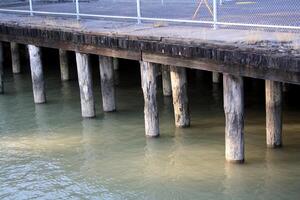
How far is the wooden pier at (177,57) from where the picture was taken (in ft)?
29.6

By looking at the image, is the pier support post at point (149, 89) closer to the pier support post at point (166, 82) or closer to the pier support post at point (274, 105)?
the pier support post at point (274, 105)

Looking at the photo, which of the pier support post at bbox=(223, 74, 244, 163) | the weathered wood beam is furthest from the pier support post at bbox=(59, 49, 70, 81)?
the pier support post at bbox=(223, 74, 244, 163)

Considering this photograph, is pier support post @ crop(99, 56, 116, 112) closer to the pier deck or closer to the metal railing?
the pier deck

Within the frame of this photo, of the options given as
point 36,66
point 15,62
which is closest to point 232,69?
point 36,66

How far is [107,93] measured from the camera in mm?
13352

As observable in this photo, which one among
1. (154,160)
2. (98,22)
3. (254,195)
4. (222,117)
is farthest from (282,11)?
(254,195)

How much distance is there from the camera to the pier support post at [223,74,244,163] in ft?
31.5

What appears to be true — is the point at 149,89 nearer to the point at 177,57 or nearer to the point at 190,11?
the point at 177,57

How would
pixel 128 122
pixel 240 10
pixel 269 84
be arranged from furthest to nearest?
pixel 240 10 → pixel 128 122 → pixel 269 84

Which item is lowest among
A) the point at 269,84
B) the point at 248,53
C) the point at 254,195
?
the point at 254,195

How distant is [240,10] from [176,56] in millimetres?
5189

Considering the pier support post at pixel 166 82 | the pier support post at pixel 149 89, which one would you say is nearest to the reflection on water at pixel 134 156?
the pier support post at pixel 166 82

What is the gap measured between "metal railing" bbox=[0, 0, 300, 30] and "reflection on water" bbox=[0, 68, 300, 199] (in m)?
2.05

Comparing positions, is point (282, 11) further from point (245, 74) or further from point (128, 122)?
point (245, 74)
